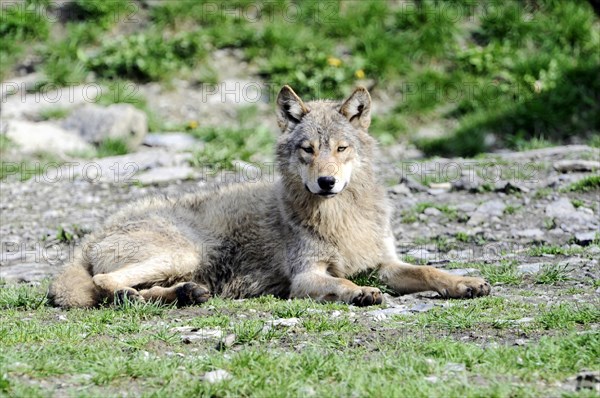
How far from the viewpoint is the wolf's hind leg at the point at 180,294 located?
712 cm

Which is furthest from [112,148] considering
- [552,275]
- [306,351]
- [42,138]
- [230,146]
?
[306,351]

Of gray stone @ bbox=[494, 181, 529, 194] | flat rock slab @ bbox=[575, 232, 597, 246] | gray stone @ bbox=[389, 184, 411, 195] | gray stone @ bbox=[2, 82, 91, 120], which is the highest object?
gray stone @ bbox=[2, 82, 91, 120]

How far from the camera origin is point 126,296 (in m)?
7.03

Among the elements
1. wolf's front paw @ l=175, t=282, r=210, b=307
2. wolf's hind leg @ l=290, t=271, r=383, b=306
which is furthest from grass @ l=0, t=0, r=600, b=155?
wolf's front paw @ l=175, t=282, r=210, b=307

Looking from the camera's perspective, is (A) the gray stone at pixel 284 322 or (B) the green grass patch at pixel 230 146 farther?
(B) the green grass patch at pixel 230 146

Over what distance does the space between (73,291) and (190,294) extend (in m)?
1.00

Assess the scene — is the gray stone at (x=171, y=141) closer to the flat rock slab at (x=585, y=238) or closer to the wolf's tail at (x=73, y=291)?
the wolf's tail at (x=73, y=291)

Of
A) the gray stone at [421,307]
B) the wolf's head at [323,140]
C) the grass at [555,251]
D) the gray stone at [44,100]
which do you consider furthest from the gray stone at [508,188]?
the gray stone at [44,100]

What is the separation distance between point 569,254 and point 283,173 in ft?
9.39

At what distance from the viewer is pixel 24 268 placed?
9.43 metres

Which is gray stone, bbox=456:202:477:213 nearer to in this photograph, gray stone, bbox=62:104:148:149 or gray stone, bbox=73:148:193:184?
gray stone, bbox=73:148:193:184

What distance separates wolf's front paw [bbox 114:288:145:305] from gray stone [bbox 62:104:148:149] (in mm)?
6989

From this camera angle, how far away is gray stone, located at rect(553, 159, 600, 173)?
11.4 m

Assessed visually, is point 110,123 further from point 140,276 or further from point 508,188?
point 140,276
